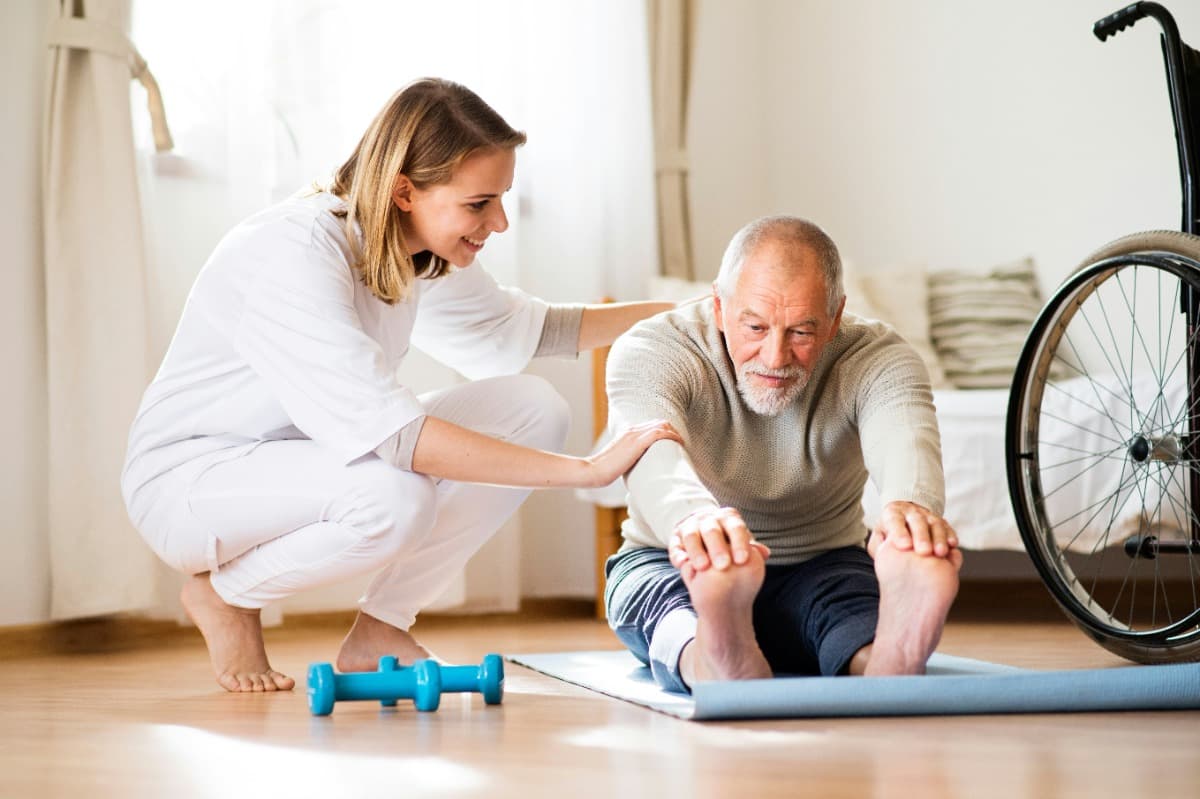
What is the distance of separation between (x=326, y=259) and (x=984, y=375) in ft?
7.56

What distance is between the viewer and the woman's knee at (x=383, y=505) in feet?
6.11

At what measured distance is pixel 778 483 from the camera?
1910mm

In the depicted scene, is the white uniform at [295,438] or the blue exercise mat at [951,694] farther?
the white uniform at [295,438]

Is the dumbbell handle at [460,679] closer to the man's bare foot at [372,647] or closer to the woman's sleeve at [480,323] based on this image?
the man's bare foot at [372,647]

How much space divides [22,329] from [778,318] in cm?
169

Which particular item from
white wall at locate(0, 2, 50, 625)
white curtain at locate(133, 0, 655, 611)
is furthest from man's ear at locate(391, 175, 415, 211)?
white wall at locate(0, 2, 50, 625)

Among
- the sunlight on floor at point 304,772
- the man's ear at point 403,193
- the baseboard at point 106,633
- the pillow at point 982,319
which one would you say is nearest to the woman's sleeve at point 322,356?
the man's ear at point 403,193

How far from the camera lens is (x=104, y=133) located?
2.75 m

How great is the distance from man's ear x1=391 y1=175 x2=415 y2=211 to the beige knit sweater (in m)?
0.36

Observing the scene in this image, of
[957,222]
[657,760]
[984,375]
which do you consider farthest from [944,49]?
[657,760]

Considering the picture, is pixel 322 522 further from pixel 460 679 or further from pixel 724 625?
pixel 724 625

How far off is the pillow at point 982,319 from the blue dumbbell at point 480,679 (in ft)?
7.44

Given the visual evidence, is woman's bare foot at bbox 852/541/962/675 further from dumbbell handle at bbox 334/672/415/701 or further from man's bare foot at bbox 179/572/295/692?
man's bare foot at bbox 179/572/295/692

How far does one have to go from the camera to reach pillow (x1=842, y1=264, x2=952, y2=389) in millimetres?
3699
